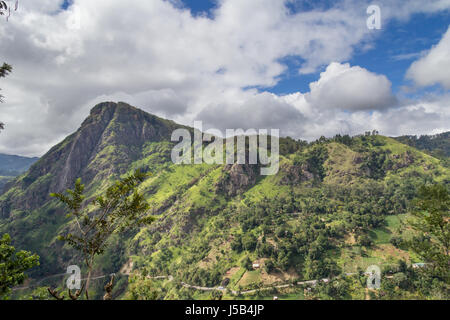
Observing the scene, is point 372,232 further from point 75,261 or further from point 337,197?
point 75,261

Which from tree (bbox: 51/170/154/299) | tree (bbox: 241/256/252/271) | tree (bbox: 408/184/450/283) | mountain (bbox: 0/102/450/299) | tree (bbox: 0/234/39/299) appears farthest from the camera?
tree (bbox: 241/256/252/271)

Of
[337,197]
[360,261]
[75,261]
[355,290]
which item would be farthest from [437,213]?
[75,261]

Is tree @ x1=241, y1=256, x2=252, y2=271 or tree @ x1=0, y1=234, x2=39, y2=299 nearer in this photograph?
tree @ x1=0, y1=234, x2=39, y2=299

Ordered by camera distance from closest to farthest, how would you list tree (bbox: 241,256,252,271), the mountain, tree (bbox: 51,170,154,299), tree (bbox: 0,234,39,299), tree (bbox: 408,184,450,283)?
tree (bbox: 51,170,154,299) < tree (bbox: 0,234,39,299) < tree (bbox: 408,184,450,283) < the mountain < tree (bbox: 241,256,252,271)

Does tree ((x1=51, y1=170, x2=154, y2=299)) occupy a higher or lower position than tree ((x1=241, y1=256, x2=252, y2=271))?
higher

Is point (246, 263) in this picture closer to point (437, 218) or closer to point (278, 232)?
point (278, 232)

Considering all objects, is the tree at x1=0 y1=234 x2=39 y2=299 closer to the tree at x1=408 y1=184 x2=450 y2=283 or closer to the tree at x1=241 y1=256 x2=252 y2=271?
the tree at x1=408 y1=184 x2=450 y2=283

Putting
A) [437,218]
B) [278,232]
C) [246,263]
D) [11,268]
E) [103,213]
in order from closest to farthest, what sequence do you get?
[103,213] → [11,268] → [437,218] → [246,263] → [278,232]

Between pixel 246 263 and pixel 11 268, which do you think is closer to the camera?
pixel 11 268

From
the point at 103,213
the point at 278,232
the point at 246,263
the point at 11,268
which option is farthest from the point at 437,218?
the point at 278,232

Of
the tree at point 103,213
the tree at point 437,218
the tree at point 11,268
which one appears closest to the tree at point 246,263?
the tree at point 437,218

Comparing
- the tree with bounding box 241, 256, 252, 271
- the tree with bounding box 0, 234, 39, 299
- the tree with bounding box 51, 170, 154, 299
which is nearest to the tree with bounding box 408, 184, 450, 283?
the tree with bounding box 51, 170, 154, 299

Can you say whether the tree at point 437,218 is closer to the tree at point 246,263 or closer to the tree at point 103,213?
the tree at point 103,213

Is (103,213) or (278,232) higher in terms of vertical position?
(103,213)
